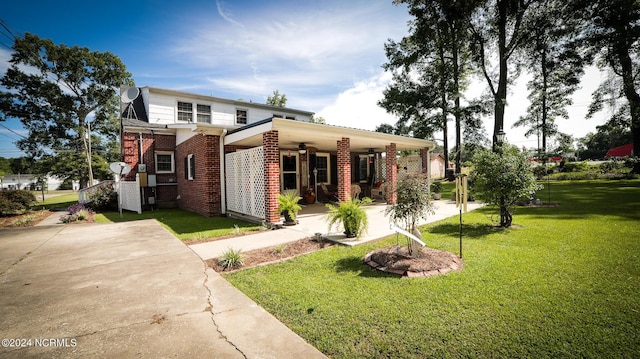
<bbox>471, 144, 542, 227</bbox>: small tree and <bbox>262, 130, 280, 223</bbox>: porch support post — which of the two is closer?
<bbox>471, 144, 542, 227</bbox>: small tree

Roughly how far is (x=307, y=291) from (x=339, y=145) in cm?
710

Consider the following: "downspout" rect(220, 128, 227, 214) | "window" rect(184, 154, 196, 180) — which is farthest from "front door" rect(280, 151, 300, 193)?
"window" rect(184, 154, 196, 180)

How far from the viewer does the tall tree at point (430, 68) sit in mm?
20453

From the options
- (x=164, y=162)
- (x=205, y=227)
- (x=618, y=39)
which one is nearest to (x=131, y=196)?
(x=164, y=162)

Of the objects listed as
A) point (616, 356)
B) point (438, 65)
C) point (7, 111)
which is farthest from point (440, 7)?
point (7, 111)

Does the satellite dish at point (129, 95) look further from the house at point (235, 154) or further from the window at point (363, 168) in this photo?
the window at point (363, 168)

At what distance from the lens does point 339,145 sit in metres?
9.80

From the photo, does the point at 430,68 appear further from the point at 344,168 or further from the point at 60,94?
the point at 60,94

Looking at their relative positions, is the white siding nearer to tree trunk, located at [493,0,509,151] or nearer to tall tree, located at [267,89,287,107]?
tree trunk, located at [493,0,509,151]

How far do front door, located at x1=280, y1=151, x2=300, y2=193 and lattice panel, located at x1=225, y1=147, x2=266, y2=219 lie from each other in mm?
3348

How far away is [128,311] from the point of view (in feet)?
9.35

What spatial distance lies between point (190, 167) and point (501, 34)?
21135mm

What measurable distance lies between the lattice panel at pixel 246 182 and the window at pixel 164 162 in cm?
571

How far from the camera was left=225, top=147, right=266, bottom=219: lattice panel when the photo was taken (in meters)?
8.05
